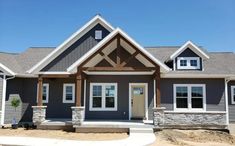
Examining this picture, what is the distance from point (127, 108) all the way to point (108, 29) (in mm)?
5636

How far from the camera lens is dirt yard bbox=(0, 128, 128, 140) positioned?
12.5 metres

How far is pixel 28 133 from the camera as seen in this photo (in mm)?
13633

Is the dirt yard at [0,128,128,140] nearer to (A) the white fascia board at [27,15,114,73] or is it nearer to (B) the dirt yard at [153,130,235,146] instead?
(B) the dirt yard at [153,130,235,146]

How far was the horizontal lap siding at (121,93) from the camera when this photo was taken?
56.0ft

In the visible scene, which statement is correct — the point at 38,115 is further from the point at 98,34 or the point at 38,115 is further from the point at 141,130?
the point at 98,34

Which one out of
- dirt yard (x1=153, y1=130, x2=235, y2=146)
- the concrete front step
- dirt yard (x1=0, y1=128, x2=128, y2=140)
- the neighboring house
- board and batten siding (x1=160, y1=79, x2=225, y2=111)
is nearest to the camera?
dirt yard (x1=153, y1=130, x2=235, y2=146)

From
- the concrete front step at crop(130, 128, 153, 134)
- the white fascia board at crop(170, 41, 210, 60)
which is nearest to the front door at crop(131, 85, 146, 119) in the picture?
the white fascia board at crop(170, 41, 210, 60)

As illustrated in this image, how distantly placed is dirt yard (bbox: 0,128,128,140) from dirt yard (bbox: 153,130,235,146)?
80.1 inches

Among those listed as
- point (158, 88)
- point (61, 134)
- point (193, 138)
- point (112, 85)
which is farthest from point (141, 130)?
point (112, 85)

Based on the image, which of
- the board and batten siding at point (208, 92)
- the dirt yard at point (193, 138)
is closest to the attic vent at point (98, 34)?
the board and batten siding at point (208, 92)

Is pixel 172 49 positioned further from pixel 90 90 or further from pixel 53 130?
pixel 53 130

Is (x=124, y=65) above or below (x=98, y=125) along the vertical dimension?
above

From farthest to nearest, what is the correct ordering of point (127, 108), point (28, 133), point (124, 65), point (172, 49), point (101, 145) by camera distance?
point (172, 49) < point (127, 108) < point (124, 65) < point (28, 133) < point (101, 145)

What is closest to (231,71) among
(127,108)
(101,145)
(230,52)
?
(230,52)
